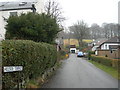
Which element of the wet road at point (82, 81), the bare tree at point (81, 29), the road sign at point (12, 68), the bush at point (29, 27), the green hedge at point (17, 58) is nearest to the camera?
the road sign at point (12, 68)

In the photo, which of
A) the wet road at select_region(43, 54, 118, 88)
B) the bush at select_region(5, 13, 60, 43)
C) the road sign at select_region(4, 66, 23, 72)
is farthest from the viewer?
the bush at select_region(5, 13, 60, 43)

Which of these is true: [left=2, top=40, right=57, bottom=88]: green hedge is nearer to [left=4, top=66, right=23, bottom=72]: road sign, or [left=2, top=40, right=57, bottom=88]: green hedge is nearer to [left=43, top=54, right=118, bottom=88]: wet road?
[left=4, top=66, right=23, bottom=72]: road sign

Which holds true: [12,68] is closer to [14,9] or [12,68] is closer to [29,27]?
[29,27]

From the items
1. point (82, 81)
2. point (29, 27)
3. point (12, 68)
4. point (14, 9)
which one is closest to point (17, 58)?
point (12, 68)

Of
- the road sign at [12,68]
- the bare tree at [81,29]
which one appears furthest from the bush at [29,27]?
the bare tree at [81,29]

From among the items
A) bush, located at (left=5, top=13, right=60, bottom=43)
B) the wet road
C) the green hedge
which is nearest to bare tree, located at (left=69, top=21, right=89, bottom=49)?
bush, located at (left=5, top=13, right=60, bottom=43)

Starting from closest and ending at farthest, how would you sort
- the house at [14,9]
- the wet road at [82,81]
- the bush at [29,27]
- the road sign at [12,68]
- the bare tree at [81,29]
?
the road sign at [12,68] → the wet road at [82,81] → the bush at [29,27] → the house at [14,9] → the bare tree at [81,29]

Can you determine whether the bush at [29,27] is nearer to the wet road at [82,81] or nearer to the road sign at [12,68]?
the wet road at [82,81]

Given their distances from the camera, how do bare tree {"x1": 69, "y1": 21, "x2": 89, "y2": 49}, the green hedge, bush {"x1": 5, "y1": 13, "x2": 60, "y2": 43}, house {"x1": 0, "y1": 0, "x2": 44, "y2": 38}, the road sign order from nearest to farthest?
the road sign < the green hedge < bush {"x1": 5, "y1": 13, "x2": 60, "y2": 43} < house {"x1": 0, "y1": 0, "x2": 44, "y2": 38} < bare tree {"x1": 69, "y1": 21, "x2": 89, "y2": 49}

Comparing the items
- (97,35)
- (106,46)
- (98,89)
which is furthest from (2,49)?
(97,35)

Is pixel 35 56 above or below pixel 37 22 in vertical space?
below

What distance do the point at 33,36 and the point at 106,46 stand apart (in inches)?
1400

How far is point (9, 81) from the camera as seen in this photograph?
269 inches

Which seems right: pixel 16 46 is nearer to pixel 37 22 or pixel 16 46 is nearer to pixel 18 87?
pixel 18 87
